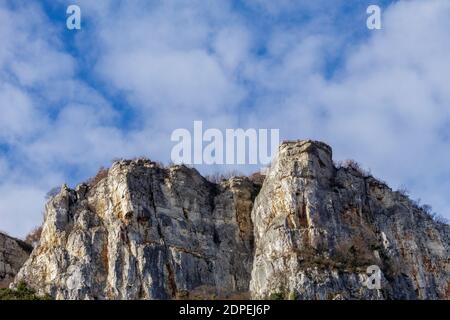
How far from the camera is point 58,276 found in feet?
257

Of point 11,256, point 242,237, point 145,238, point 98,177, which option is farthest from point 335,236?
point 11,256

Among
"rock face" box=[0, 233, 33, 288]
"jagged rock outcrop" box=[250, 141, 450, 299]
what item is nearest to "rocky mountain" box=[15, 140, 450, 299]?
"jagged rock outcrop" box=[250, 141, 450, 299]

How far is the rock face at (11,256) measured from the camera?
302 ft

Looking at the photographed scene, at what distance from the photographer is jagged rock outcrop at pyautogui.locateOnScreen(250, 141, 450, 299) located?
242ft

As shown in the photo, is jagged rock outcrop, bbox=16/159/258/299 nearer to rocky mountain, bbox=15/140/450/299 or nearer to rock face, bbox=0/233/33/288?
rocky mountain, bbox=15/140/450/299

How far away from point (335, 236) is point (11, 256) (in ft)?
111

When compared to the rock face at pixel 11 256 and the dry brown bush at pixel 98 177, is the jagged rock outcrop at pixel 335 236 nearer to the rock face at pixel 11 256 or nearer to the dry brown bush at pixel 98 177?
the dry brown bush at pixel 98 177

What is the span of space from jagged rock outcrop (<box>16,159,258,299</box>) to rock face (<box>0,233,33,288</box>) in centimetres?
1078

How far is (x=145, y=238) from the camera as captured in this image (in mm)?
79750

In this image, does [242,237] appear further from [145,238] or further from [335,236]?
[335,236]

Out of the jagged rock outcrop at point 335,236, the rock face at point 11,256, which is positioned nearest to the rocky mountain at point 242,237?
the jagged rock outcrop at point 335,236

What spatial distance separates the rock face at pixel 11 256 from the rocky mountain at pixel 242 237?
10.6 meters

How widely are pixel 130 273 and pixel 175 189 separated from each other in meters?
11.1

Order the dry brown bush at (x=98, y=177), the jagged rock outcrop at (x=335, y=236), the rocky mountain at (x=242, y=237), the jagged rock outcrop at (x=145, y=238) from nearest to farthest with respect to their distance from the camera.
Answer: the jagged rock outcrop at (x=335, y=236)
the rocky mountain at (x=242, y=237)
the jagged rock outcrop at (x=145, y=238)
the dry brown bush at (x=98, y=177)
